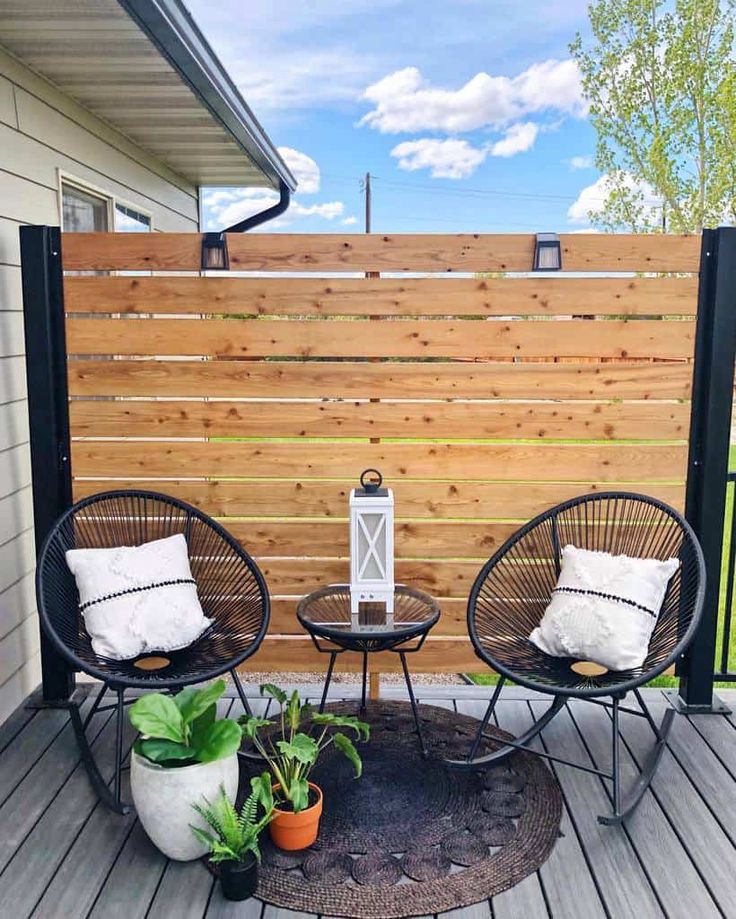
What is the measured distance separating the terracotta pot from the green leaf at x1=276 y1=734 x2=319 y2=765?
0.13 m

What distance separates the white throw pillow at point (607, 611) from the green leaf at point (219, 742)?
1011 mm

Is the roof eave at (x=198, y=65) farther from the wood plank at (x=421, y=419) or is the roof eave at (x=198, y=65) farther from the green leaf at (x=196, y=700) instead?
the green leaf at (x=196, y=700)

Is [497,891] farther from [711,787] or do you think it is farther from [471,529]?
[471,529]

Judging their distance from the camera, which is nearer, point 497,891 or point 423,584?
point 497,891

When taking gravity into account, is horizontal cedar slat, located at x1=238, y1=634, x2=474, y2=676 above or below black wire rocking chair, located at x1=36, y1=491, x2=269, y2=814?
below

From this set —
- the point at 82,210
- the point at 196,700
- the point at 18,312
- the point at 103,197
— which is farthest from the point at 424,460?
the point at 103,197

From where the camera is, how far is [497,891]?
6.47 ft

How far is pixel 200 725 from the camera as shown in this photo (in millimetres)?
2119

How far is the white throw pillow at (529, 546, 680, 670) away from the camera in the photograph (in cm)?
241

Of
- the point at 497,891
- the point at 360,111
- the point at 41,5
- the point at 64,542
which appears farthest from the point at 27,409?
the point at 360,111

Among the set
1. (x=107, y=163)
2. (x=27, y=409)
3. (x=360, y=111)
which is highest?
(x=360, y=111)

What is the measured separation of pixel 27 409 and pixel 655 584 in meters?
2.28

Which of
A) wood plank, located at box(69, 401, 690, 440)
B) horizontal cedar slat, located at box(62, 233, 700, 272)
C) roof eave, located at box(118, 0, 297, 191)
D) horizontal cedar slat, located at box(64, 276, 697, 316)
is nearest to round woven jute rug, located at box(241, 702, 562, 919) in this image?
wood plank, located at box(69, 401, 690, 440)

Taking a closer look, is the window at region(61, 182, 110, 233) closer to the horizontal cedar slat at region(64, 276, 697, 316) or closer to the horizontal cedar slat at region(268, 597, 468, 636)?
the horizontal cedar slat at region(64, 276, 697, 316)
